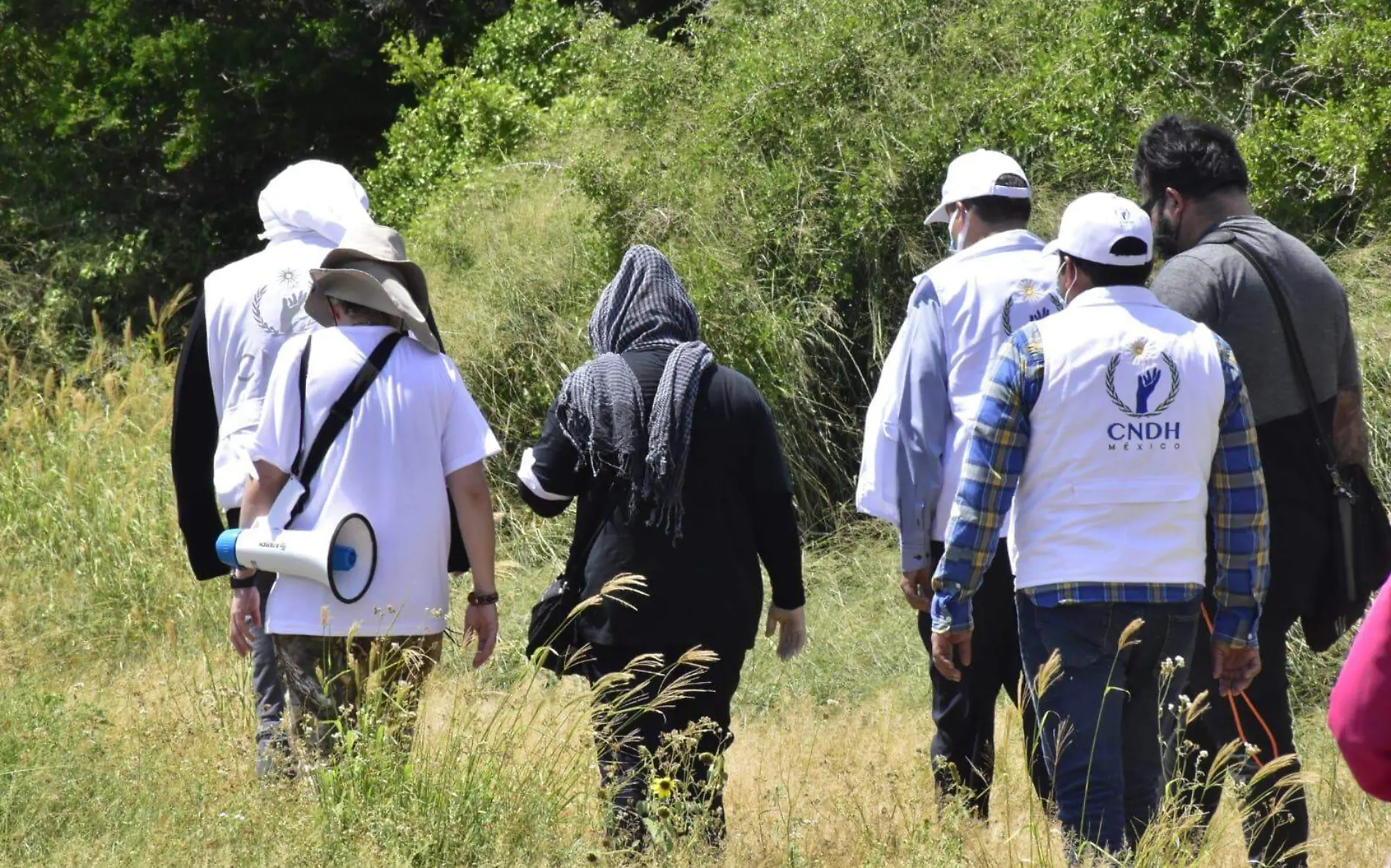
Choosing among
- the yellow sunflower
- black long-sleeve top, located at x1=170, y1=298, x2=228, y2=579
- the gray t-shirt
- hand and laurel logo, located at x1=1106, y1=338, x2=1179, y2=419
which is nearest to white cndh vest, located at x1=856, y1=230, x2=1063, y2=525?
the gray t-shirt

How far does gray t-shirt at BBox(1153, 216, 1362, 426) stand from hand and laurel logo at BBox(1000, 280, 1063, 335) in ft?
1.02

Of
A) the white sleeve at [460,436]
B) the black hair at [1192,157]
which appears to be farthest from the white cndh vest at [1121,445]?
the white sleeve at [460,436]

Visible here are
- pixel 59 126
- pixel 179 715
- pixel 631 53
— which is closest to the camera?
pixel 179 715

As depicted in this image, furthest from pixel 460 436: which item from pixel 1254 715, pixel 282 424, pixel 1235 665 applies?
pixel 1254 715

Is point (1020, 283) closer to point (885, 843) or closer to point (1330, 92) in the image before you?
point (885, 843)

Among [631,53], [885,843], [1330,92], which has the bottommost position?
[885,843]

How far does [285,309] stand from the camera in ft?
14.9

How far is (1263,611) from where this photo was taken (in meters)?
4.21

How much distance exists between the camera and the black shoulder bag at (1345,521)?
4.15m

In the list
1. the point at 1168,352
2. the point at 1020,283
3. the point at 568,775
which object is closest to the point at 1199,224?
the point at 1020,283

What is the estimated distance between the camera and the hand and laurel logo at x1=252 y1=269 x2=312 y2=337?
454cm

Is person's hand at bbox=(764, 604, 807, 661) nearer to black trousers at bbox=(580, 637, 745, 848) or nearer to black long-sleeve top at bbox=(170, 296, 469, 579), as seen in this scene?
black trousers at bbox=(580, 637, 745, 848)

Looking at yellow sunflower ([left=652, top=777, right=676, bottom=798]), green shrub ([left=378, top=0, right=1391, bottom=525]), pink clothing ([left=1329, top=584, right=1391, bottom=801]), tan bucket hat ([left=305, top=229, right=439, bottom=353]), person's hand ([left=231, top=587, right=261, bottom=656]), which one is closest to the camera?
pink clothing ([left=1329, top=584, right=1391, bottom=801])

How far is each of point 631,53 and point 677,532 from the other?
7.09m
